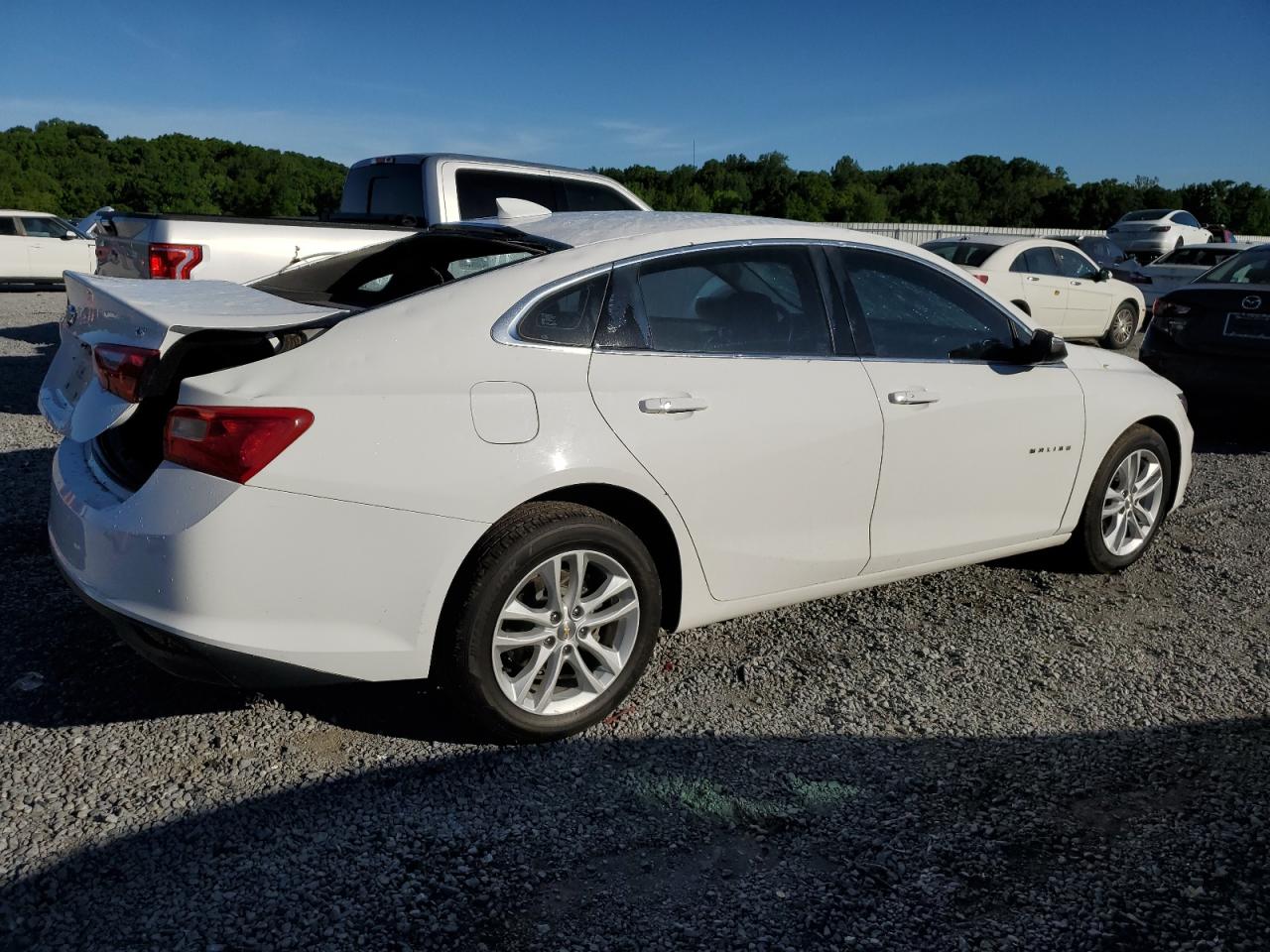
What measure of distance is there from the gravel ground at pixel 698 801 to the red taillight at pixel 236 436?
0.94 metres

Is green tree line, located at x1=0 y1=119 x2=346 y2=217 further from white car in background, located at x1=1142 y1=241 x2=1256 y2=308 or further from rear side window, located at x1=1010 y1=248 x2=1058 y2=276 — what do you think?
rear side window, located at x1=1010 y1=248 x2=1058 y2=276

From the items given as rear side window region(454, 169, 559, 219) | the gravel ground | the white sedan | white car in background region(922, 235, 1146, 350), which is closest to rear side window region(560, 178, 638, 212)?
rear side window region(454, 169, 559, 219)

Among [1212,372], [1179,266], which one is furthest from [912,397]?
[1179,266]

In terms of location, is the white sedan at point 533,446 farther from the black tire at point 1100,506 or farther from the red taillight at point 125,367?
the black tire at point 1100,506

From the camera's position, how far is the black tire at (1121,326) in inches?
611

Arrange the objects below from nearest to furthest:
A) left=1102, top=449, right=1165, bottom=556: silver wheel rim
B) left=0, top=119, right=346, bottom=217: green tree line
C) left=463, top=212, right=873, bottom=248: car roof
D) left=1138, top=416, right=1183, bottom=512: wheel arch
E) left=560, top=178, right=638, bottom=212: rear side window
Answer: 1. left=463, top=212, right=873, bottom=248: car roof
2. left=1102, top=449, right=1165, bottom=556: silver wheel rim
3. left=1138, top=416, right=1183, bottom=512: wheel arch
4. left=560, top=178, right=638, bottom=212: rear side window
5. left=0, top=119, right=346, bottom=217: green tree line

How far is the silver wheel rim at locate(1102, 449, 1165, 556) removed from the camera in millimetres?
4777

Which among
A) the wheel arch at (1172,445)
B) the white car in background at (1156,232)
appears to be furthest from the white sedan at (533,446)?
the white car in background at (1156,232)

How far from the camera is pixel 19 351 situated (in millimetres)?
10977

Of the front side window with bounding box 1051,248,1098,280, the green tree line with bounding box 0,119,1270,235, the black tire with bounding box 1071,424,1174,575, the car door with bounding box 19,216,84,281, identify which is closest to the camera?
the black tire with bounding box 1071,424,1174,575

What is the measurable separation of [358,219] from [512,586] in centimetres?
663

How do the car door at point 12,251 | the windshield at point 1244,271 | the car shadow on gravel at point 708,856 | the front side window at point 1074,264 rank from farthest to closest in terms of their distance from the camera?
1. the car door at point 12,251
2. the front side window at point 1074,264
3. the windshield at point 1244,271
4. the car shadow on gravel at point 708,856

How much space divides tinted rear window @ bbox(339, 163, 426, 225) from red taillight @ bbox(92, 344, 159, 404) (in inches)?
212

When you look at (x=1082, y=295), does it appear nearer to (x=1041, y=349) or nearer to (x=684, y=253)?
(x=1041, y=349)
